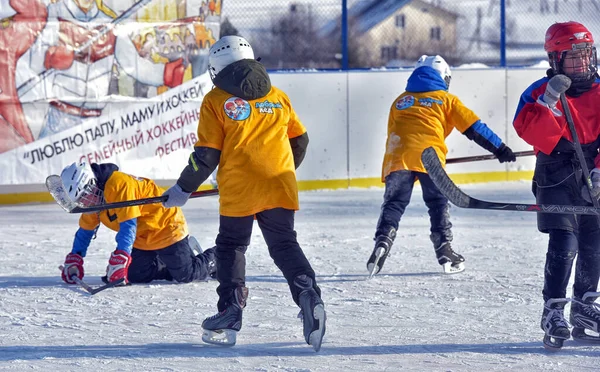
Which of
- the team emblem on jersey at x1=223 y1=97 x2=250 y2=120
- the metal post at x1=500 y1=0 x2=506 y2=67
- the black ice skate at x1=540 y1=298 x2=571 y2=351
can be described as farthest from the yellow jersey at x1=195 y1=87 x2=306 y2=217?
the metal post at x1=500 y1=0 x2=506 y2=67

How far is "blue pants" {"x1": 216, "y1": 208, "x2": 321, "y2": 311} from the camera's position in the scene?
142 inches

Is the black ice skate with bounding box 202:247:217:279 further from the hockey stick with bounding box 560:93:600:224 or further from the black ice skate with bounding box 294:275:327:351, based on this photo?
the hockey stick with bounding box 560:93:600:224

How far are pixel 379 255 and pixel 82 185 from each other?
4.99 feet

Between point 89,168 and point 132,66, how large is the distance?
4095 millimetres

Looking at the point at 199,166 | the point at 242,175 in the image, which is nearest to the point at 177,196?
the point at 199,166

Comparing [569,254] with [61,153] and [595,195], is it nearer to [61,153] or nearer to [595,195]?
[595,195]

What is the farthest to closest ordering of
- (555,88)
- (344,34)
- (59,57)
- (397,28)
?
(397,28)
(344,34)
(59,57)
(555,88)

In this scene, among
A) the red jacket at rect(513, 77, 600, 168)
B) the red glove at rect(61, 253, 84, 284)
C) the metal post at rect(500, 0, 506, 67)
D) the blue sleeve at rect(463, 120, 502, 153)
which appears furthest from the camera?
the metal post at rect(500, 0, 506, 67)

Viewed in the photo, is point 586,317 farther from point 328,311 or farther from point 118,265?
point 118,265

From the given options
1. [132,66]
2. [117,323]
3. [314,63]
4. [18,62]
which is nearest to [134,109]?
[132,66]

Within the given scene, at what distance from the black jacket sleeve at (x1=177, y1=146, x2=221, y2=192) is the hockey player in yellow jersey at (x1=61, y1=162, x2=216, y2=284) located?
1.02 m

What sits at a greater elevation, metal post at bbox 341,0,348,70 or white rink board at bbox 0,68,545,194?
metal post at bbox 341,0,348,70

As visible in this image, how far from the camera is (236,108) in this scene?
355 centimetres

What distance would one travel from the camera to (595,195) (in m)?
3.50
